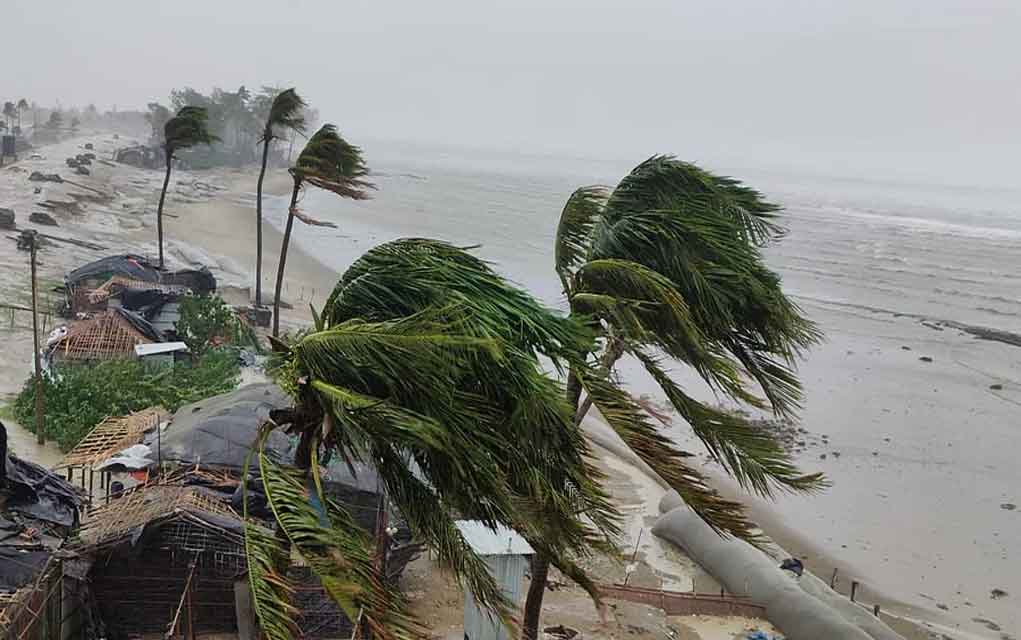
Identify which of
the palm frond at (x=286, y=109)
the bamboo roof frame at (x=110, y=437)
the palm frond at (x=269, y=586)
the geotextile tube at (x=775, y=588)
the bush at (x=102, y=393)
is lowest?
the geotextile tube at (x=775, y=588)

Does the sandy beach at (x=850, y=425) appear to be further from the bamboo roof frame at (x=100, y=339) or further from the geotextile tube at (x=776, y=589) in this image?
the bamboo roof frame at (x=100, y=339)

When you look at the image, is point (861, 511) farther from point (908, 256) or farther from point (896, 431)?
point (908, 256)

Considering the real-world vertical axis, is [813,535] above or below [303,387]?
below

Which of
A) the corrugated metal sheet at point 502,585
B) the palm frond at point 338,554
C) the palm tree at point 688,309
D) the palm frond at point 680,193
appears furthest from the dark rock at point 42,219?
the palm frond at point 338,554

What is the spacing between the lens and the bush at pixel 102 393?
12.9 metres

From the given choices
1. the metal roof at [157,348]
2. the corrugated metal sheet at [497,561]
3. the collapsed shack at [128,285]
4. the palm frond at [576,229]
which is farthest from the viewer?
the collapsed shack at [128,285]

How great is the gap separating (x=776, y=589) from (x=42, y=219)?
2975 cm

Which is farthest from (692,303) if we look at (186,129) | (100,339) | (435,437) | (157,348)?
(186,129)

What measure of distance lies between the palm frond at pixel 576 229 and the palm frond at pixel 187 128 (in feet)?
64.6

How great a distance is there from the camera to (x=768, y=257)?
4731cm

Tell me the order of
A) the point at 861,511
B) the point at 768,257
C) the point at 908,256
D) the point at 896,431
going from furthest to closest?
1. the point at 908,256
2. the point at 768,257
3. the point at 896,431
4. the point at 861,511

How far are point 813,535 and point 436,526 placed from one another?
1263 cm

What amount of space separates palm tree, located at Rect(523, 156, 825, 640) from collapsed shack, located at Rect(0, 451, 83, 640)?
3962mm

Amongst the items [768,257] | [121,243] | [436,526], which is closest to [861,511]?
[436,526]
